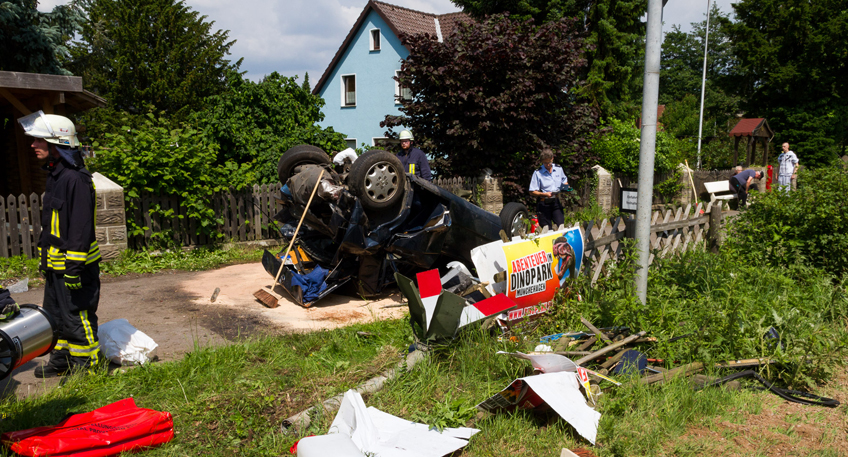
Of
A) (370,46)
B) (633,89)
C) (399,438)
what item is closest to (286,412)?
(399,438)

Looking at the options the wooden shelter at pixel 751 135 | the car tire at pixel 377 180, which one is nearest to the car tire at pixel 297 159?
the car tire at pixel 377 180

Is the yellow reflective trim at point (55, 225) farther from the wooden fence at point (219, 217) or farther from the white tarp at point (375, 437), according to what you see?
the wooden fence at point (219, 217)

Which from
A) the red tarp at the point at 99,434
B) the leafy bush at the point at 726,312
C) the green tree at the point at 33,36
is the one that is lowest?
the red tarp at the point at 99,434

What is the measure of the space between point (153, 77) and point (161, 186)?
27.3m

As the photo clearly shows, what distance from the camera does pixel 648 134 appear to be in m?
4.81

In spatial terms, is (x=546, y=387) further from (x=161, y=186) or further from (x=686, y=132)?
(x=686, y=132)

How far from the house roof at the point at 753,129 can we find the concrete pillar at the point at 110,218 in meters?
28.0

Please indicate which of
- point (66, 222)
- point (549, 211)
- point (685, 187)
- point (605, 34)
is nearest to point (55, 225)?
point (66, 222)

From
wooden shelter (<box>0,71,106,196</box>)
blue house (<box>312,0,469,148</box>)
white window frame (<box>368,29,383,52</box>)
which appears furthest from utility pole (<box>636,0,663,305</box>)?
white window frame (<box>368,29,383,52</box>)

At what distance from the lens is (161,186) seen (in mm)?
8734

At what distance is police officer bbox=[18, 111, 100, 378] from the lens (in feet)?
13.1

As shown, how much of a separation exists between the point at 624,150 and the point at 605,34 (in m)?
5.62

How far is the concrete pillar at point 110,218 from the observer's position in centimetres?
Result: 802

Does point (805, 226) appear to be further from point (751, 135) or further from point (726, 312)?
point (751, 135)
